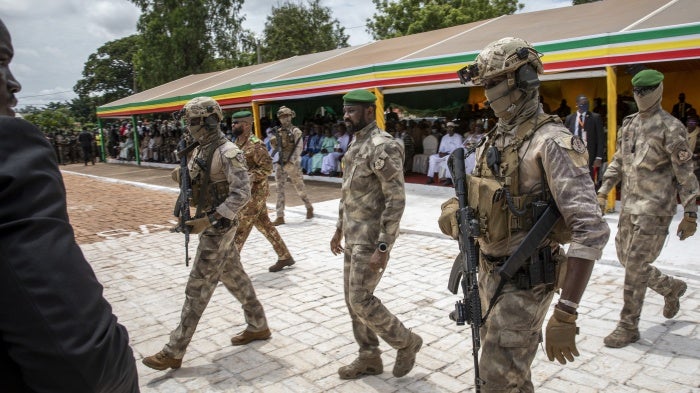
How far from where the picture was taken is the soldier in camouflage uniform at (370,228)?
11.4 feet

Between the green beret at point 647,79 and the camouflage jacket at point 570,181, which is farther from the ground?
the green beret at point 647,79

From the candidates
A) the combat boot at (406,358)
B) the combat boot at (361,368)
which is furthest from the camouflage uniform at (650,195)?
the combat boot at (361,368)

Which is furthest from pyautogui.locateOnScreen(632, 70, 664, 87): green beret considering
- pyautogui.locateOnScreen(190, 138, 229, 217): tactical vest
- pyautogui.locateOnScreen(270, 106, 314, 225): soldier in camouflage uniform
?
pyautogui.locateOnScreen(270, 106, 314, 225): soldier in camouflage uniform

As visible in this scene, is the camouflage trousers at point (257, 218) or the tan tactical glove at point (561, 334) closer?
the tan tactical glove at point (561, 334)

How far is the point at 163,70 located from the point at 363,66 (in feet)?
86.0

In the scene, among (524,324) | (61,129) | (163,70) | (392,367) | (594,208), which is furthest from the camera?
(163,70)

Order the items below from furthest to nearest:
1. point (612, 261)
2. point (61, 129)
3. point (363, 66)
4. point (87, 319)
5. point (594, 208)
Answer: point (61, 129) < point (363, 66) < point (612, 261) < point (594, 208) < point (87, 319)

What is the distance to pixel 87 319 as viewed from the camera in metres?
1.05

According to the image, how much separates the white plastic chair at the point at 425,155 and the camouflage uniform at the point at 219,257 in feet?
33.1

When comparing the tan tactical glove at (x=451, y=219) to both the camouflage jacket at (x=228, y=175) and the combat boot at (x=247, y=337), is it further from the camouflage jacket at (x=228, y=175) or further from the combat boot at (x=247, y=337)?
the combat boot at (x=247, y=337)

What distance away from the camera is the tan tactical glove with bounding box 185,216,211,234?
13.2 feet

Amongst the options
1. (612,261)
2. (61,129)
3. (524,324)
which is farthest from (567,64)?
(61,129)

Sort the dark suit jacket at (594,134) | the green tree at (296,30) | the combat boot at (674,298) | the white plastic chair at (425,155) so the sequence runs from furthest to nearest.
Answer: the green tree at (296,30) → the white plastic chair at (425,155) → the dark suit jacket at (594,134) → the combat boot at (674,298)

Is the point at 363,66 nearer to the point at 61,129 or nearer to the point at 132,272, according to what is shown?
the point at 132,272
